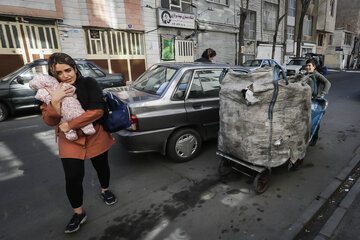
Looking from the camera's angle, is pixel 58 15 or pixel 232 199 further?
pixel 58 15

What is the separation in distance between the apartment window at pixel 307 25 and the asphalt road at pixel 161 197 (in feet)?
104

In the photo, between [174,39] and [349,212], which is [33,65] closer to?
[349,212]

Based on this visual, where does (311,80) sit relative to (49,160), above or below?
above

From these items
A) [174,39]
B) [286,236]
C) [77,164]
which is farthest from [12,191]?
[174,39]

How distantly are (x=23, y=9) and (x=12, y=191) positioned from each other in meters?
10.4

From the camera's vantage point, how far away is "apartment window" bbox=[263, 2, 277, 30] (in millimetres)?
23969

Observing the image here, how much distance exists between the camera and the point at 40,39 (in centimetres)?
1102

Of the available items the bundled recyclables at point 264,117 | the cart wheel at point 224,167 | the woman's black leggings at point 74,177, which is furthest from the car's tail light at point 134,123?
the cart wheel at point 224,167

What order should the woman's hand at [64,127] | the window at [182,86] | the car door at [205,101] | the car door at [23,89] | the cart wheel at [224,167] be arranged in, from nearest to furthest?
the woman's hand at [64,127], the cart wheel at [224,167], the window at [182,86], the car door at [205,101], the car door at [23,89]

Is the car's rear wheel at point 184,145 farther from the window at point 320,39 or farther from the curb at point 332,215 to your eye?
the window at point 320,39

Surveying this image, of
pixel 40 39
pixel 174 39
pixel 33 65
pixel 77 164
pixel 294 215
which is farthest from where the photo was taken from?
pixel 174 39

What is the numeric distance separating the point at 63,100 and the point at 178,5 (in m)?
16.0

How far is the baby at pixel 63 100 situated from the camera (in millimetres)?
1958

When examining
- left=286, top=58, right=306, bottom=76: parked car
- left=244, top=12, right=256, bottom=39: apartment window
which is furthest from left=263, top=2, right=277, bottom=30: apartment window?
left=286, top=58, right=306, bottom=76: parked car
